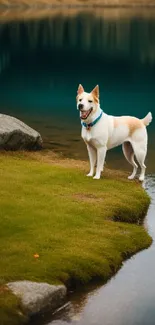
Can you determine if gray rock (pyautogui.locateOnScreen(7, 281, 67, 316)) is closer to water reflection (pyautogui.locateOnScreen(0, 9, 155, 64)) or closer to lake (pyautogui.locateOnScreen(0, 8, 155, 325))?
lake (pyautogui.locateOnScreen(0, 8, 155, 325))

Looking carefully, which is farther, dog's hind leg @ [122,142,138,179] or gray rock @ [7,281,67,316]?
dog's hind leg @ [122,142,138,179]

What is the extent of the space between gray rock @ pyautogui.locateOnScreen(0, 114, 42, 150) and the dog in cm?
414

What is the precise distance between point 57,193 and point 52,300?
6.14 metres

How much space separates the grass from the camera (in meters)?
13.2

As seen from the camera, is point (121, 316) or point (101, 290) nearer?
point (121, 316)

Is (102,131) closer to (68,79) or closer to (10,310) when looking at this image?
(10,310)

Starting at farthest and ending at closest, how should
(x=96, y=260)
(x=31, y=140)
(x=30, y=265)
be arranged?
(x=31, y=140) → (x=96, y=260) → (x=30, y=265)

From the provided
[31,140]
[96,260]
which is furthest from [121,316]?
[31,140]

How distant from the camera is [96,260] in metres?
14.0

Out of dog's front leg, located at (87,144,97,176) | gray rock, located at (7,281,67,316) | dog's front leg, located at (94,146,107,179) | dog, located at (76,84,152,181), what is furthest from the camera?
dog's front leg, located at (87,144,97,176)

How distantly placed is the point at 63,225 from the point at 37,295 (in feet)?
12.2

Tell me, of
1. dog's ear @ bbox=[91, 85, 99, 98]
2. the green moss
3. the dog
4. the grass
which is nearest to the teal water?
the dog

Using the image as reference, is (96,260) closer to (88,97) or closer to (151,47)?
(88,97)

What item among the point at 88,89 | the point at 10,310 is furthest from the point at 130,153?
the point at 88,89
